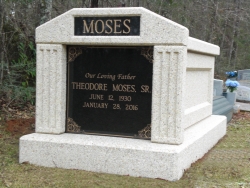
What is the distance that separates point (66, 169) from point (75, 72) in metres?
1.20

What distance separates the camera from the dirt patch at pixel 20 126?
636cm

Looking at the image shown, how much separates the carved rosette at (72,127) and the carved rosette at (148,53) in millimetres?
1239

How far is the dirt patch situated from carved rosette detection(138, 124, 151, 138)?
8.21 feet

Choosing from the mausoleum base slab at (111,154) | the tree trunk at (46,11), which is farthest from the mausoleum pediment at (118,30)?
the tree trunk at (46,11)

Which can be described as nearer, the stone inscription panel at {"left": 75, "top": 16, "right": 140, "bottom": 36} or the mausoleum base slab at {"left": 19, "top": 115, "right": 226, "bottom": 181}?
the mausoleum base slab at {"left": 19, "top": 115, "right": 226, "bottom": 181}

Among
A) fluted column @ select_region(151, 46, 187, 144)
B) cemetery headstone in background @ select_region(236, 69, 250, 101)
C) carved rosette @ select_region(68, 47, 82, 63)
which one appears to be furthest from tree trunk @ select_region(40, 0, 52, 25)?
cemetery headstone in background @ select_region(236, 69, 250, 101)

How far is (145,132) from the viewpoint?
4.59 m

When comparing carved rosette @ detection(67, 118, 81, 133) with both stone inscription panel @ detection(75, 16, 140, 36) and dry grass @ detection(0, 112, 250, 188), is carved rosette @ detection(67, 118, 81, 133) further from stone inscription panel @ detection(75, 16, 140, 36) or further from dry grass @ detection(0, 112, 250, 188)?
stone inscription panel @ detection(75, 16, 140, 36)

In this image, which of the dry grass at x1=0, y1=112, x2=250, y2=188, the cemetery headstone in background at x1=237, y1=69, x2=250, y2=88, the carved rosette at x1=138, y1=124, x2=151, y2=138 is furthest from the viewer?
the cemetery headstone in background at x1=237, y1=69, x2=250, y2=88

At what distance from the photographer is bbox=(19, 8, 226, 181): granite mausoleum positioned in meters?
4.29

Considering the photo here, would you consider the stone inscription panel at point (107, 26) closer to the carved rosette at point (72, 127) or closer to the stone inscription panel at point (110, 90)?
→ the stone inscription panel at point (110, 90)

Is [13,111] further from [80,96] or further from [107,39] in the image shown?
[107,39]

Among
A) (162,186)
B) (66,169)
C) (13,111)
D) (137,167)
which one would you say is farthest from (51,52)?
(13,111)

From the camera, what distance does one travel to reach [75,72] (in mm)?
4840
